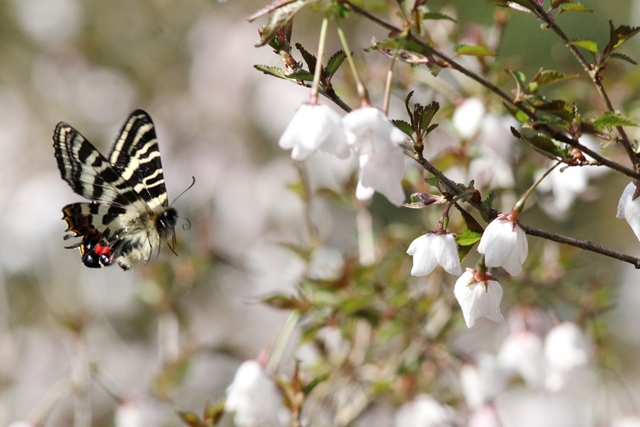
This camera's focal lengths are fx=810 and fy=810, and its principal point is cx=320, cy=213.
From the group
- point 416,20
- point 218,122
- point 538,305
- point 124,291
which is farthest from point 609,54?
point 218,122

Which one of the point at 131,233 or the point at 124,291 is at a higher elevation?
the point at 131,233

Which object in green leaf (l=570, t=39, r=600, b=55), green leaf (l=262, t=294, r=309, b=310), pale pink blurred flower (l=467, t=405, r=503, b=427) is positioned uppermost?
green leaf (l=570, t=39, r=600, b=55)

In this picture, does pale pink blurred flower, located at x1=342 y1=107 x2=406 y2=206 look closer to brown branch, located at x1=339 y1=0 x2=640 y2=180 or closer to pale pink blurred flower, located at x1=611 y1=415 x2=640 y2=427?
brown branch, located at x1=339 y1=0 x2=640 y2=180

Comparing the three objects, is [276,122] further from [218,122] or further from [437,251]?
[437,251]

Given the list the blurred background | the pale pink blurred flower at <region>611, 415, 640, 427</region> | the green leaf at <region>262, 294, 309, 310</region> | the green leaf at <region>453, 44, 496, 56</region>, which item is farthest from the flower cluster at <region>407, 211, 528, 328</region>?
the blurred background

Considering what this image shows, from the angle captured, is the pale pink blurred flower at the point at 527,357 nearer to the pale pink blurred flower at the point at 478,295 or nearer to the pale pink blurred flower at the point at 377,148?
the pale pink blurred flower at the point at 478,295

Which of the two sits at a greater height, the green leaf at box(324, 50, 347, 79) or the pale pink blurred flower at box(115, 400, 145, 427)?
the green leaf at box(324, 50, 347, 79)

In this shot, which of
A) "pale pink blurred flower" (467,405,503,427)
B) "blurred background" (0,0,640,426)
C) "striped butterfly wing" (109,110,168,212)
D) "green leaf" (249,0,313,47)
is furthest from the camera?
"blurred background" (0,0,640,426)
